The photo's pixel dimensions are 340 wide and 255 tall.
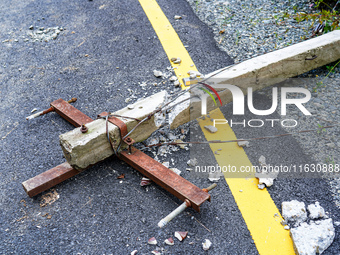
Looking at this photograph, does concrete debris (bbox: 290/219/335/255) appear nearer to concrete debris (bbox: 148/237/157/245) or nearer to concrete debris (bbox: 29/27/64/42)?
concrete debris (bbox: 148/237/157/245)

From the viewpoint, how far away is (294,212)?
74.9 inches

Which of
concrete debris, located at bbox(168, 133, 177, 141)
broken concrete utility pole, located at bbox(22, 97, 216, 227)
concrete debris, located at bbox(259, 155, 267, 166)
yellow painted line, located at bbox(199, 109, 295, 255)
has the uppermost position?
broken concrete utility pole, located at bbox(22, 97, 216, 227)

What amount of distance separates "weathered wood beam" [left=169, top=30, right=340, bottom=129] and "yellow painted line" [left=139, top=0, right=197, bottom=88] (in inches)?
19.9

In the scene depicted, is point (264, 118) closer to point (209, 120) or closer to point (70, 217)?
point (209, 120)

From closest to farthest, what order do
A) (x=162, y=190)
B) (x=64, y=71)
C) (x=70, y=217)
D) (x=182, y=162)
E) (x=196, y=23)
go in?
(x=70, y=217)
(x=162, y=190)
(x=182, y=162)
(x=64, y=71)
(x=196, y=23)

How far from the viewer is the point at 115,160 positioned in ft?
7.86

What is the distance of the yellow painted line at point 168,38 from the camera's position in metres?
3.30

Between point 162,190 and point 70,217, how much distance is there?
0.60 meters

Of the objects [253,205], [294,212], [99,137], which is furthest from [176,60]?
[294,212]

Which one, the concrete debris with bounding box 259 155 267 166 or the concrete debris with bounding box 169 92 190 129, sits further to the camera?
the concrete debris with bounding box 169 92 190 129

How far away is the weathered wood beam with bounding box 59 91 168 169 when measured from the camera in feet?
6.92

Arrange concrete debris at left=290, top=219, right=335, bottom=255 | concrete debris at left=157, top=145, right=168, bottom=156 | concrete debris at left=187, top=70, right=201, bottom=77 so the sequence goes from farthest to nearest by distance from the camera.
→ concrete debris at left=187, top=70, right=201, bottom=77 → concrete debris at left=157, top=145, right=168, bottom=156 → concrete debris at left=290, top=219, right=335, bottom=255

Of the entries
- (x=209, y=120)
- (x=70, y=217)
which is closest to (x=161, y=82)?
(x=209, y=120)

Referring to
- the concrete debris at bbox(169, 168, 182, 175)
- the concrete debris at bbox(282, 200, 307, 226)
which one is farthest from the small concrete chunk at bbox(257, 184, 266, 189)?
the concrete debris at bbox(169, 168, 182, 175)
